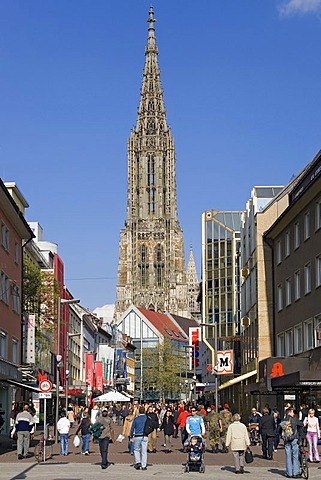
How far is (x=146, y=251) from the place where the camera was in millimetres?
193125

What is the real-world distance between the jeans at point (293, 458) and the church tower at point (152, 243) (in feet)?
536

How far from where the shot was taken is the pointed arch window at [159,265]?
630 feet

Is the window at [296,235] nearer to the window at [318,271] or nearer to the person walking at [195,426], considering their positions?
the window at [318,271]

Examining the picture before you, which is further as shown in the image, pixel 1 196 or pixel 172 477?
pixel 1 196

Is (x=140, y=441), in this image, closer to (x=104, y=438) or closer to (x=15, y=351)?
(x=104, y=438)

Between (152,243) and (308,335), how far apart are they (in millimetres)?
151125

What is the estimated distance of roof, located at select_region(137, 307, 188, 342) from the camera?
586 ft

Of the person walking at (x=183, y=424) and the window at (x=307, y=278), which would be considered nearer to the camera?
the person walking at (x=183, y=424)

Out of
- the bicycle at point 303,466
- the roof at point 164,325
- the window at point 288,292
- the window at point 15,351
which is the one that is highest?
the roof at point 164,325

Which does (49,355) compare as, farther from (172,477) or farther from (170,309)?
(170,309)

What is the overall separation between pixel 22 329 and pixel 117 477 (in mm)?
33191

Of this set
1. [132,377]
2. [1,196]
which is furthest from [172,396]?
[1,196]

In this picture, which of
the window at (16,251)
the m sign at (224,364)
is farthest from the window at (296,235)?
the window at (16,251)

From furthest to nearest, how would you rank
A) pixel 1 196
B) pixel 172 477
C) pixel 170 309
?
1. pixel 170 309
2. pixel 1 196
3. pixel 172 477
